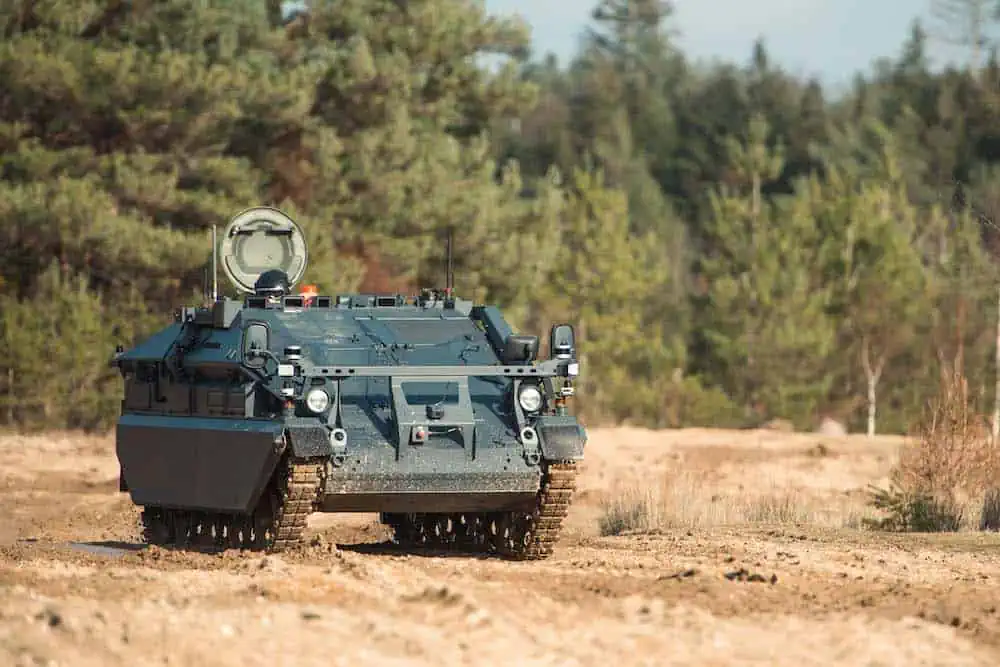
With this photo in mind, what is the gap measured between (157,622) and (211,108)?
25.9 meters

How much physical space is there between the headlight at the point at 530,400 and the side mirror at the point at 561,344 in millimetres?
421

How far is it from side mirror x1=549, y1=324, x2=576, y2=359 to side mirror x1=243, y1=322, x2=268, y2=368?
216 centimetres

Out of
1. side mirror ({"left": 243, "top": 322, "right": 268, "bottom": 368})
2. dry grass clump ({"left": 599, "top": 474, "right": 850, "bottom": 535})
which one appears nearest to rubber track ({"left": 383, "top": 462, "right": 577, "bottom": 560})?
side mirror ({"left": 243, "top": 322, "right": 268, "bottom": 368})

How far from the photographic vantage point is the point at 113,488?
89.7 feet

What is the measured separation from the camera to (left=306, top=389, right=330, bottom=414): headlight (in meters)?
14.8

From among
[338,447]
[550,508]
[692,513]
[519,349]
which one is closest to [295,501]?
[338,447]

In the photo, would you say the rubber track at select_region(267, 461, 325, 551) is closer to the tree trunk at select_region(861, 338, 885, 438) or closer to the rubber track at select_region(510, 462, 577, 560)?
the rubber track at select_region(510, 462, 577, 560)

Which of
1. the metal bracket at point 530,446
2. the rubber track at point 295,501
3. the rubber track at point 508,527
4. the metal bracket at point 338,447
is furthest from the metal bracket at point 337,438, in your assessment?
the rubber track at point 508,527

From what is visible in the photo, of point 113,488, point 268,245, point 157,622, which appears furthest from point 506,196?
point 157,622

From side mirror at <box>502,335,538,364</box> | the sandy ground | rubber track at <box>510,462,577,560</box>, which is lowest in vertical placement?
the sandy ground

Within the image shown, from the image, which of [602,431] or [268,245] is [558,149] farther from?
[268,245]

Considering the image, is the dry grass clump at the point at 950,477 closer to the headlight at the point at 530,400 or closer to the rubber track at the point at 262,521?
the headlight at the point at 530,400

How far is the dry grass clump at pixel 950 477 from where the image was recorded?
62.6 feet

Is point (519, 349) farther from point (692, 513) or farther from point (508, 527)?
point (692, 513)
